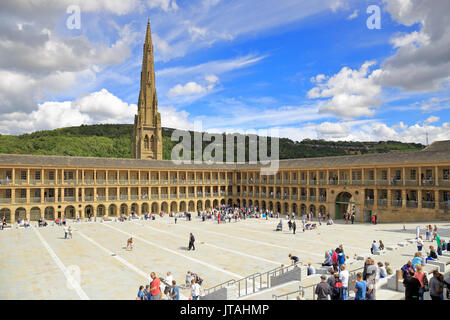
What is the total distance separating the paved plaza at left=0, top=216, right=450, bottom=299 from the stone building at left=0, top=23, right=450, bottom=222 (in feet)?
16.0

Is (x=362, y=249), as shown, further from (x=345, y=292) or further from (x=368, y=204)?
(x=368, y=204)

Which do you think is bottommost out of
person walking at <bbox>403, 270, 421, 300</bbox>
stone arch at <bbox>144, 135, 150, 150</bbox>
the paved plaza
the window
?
the paved plaza

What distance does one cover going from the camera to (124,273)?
17.7m

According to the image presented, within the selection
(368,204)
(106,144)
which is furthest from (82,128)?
(368,204)

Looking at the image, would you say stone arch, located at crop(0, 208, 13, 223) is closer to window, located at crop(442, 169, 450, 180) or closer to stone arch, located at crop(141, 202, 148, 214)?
stone arch, located at crop(141, 202, 148, 214)

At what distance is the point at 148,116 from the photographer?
69.0 m

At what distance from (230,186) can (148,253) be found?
38044mm

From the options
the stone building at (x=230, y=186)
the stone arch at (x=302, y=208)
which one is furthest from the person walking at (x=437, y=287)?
the stone arch at (x=302, y=208)

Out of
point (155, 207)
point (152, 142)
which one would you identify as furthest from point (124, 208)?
point (152, 142)

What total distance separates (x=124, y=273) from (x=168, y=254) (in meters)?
4.95

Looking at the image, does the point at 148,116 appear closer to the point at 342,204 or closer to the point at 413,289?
the point at 342,204

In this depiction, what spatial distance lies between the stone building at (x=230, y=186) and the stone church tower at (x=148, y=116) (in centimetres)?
1517

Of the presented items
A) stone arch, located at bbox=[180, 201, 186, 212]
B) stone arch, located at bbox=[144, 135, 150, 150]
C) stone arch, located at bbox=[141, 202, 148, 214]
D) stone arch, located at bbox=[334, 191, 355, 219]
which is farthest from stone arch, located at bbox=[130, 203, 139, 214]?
stone arch, located at bbox=[334, 191, 355, 219]

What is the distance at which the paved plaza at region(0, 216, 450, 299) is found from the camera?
15664 mm
